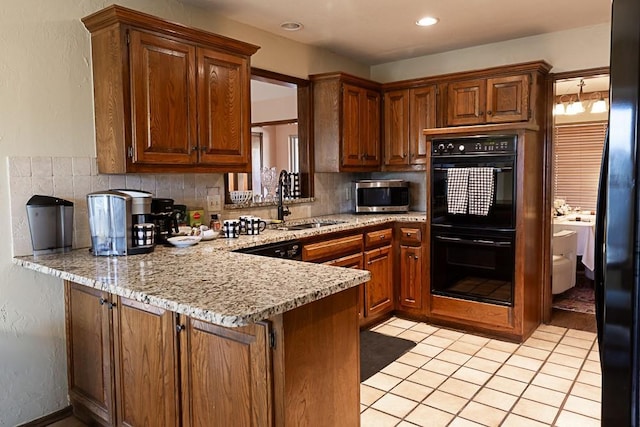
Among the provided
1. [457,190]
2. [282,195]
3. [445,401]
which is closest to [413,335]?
[445,401]

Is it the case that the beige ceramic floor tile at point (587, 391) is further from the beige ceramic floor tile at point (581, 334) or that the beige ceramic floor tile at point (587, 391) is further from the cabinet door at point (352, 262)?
the cabinet door at point (352, 262)

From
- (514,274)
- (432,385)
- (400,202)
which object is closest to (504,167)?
(514,274)

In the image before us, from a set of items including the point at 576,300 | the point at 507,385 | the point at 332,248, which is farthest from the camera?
the point at 576,300

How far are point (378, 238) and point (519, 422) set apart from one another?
1897 mm

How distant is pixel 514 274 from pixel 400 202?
132 cm

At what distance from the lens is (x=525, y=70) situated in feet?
12.7

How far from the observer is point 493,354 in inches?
138

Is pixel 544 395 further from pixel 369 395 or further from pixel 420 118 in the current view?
pixel 420 118

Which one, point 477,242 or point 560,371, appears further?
point 477,242

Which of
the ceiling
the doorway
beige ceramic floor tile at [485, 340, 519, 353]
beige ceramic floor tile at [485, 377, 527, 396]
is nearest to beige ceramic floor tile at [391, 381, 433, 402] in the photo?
beige ceramic floor tile at [485, 377, 527, 396]

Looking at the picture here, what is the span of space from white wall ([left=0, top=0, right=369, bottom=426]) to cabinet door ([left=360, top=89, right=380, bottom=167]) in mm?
2434

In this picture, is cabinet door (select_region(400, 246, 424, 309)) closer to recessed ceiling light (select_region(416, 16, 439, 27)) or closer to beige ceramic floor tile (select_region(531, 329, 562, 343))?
beige ceramic floor tile (select_region(531, 329, 562, 343))

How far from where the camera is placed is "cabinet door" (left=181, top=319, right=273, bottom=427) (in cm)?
162

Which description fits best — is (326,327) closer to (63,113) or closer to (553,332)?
(63,113)
